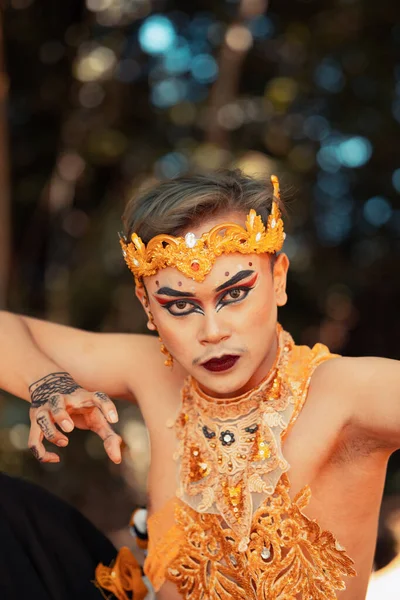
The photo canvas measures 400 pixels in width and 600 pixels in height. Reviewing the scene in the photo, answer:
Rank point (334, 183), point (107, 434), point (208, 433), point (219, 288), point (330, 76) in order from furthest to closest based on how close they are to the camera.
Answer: point (334, 183) < point (330, 76) < point (208, 433) < point (219, 288) < point (107, 434)

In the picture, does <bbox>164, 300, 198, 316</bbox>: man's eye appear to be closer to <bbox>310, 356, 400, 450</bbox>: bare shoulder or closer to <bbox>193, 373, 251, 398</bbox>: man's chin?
<bbox>193, 373, 251, 398</bbox>: man's chin

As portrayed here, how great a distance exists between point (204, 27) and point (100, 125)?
0.99 meters

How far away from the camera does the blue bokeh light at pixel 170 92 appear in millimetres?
5195

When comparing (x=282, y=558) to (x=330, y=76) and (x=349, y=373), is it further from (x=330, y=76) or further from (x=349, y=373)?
(x=330, y=76)

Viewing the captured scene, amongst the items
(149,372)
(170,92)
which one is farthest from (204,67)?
(149,372)

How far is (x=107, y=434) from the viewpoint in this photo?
1.59 meters

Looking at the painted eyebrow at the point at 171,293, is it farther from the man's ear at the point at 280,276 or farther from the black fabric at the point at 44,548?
the black fabric at the point at 44,548

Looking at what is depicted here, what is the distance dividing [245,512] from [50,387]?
55cm

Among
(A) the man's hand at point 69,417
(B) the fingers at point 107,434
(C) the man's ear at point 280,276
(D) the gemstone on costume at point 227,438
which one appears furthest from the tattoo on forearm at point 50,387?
(C) the man's ear at point 280,276

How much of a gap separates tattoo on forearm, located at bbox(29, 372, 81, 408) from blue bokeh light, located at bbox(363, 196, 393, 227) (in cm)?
361

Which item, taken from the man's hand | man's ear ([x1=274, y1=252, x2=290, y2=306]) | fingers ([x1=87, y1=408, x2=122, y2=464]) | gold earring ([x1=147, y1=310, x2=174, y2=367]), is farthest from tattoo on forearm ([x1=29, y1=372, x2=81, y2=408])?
man's ear ([x1=274, y1=252, x2=290, y2=306])

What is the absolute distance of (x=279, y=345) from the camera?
1858 mm

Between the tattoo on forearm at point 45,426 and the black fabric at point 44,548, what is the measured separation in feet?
1.74

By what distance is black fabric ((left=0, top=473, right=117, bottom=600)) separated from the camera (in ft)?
6.35
